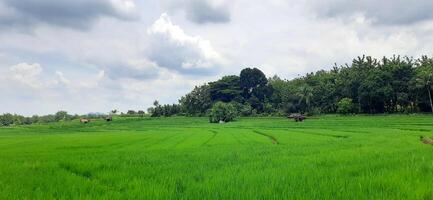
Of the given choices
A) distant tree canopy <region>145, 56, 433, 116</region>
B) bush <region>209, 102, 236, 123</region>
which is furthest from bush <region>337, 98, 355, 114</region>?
bush <region>209, 102, 236, 123</region>

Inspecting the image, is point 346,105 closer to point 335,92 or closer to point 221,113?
point 335,92

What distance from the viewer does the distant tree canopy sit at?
59531mm

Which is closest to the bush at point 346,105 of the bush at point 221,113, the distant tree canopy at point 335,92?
the distant tree canopy at point 335,92

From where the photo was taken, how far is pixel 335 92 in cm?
7044

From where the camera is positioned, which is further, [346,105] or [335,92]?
[335,92]

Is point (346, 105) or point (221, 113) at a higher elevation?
point (346, 105)

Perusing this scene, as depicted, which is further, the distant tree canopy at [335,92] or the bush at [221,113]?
the bush at [221,113]

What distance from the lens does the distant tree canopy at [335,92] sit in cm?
5953

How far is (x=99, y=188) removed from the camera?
7.55 m

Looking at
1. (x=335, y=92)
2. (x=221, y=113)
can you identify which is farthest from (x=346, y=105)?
(x=221, y=113)

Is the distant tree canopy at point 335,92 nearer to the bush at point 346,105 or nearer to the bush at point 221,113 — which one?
the bush at point 346,105

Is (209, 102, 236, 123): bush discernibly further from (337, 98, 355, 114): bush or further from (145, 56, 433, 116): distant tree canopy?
(337, 98, 355, 114): bush

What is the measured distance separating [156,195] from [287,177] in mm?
2843

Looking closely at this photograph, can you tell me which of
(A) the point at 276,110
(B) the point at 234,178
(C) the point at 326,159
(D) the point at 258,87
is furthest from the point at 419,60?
(B) the point at 234,178
